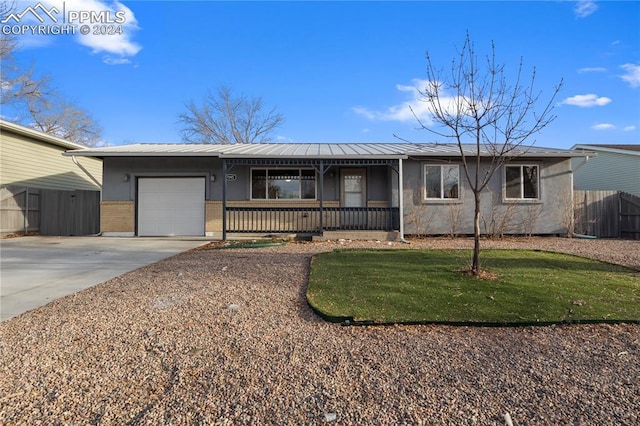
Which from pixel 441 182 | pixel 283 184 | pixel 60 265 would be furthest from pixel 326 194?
pixel 60 265

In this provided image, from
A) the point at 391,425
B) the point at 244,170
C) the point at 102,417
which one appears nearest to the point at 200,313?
the point at 102,417

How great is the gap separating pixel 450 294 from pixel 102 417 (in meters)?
3.87

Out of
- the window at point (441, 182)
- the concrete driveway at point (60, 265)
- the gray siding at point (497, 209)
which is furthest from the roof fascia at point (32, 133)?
the window at point (441, 182)

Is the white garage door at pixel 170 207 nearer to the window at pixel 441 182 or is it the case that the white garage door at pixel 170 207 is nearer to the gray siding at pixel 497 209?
the gray siding at pixel 497 209

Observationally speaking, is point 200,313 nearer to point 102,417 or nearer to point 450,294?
point 102,417

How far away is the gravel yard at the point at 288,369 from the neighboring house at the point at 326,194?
26.5ft

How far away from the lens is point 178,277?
5.73m

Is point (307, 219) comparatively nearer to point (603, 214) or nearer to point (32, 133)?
point (603, 214)

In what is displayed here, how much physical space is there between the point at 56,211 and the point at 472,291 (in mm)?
15142

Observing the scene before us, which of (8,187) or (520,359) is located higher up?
(8,187)

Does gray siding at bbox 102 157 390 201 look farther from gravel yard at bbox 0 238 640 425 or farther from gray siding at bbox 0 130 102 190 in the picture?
gravel yard at bbox 0 238 640 425

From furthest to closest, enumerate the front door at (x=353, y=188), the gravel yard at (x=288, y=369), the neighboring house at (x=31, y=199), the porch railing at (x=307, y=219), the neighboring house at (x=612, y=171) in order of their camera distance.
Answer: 1. the neighboring house at (x=612, y=171)
2. the neighboring house at (x=31, y=199)
3. the front door at (x=353, y=188)
4. the porch railing at (x=307, y=219)
5. the gravel yard at (x=288, y=369)

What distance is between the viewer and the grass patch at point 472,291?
3.78 meters

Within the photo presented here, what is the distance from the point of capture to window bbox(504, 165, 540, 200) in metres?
12.4
